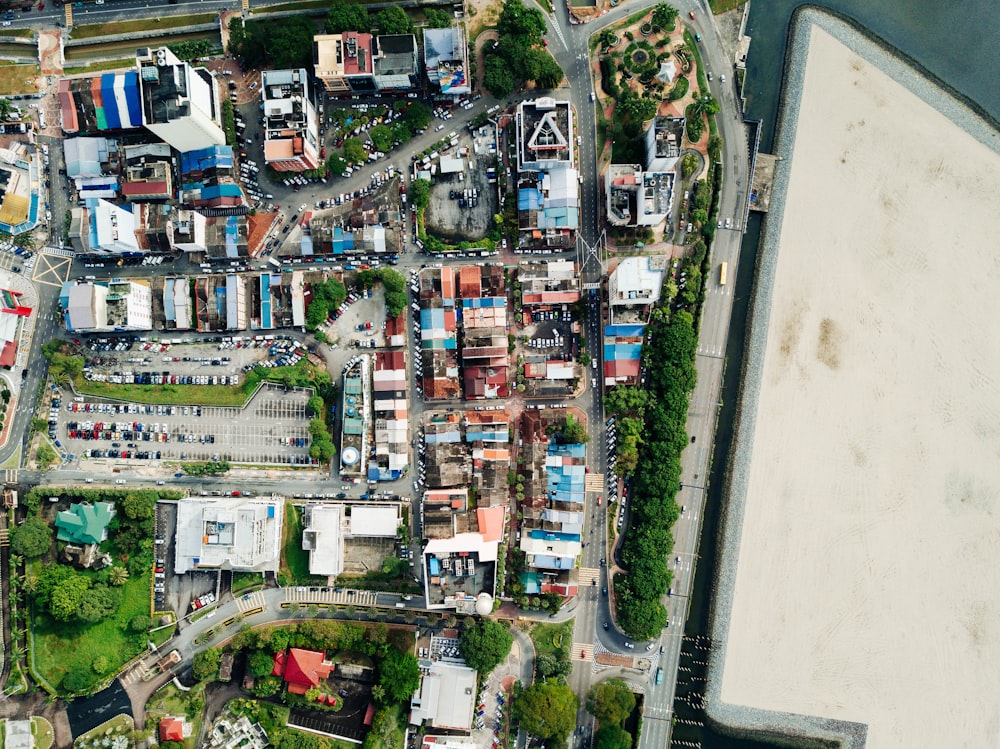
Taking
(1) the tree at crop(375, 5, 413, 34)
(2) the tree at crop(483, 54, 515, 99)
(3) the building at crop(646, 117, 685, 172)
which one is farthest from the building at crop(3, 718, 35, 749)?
(3) the building at crop(646, 117, 685, 172)

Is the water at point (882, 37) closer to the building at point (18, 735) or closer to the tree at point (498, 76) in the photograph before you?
the tree at point (498, 76)

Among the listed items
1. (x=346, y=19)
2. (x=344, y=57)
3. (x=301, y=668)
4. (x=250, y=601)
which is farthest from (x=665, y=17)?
(x=301, y=668)

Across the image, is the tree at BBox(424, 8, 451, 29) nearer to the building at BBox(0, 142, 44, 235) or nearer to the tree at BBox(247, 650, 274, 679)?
the building at BBox(0, 142, 44, 235)

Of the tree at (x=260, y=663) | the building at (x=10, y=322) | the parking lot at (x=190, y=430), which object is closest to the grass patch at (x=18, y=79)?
the building at (x=10, y=322)

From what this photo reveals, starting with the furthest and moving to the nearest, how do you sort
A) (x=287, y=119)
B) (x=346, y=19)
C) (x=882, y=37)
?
(x=882, y=37)
(x=346, y=19)
(x=287, y=119)

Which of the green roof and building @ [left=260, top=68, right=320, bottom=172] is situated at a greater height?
building @ [left=260, top=68, right=320, bottom=172]

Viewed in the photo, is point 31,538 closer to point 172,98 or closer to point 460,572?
point 460,572

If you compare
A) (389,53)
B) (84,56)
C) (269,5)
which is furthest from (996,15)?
(84,56)
